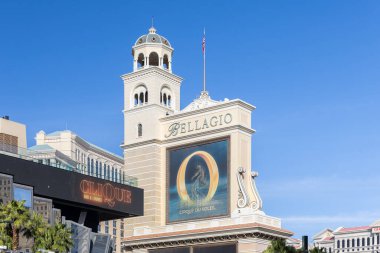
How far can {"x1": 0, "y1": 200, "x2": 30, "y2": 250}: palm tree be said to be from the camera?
185 feet

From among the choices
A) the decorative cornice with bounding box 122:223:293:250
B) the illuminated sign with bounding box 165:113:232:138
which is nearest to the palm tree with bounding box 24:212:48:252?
the decorative cornice with bounding box 122:223:293:250

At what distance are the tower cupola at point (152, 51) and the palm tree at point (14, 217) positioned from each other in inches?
2225

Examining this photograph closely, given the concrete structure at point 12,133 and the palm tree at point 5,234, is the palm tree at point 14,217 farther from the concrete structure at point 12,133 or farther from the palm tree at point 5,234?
the concrete structure at point 12,133

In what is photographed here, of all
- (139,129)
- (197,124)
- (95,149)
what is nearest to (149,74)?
(139,129)

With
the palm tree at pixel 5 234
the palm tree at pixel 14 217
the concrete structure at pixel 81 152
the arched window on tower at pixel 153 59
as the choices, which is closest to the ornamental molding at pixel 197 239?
the arched window on tower at pixel 153 59

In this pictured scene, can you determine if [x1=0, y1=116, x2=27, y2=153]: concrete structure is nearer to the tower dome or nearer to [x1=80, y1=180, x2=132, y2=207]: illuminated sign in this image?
[x1=80, y1=180, x2=132, y2=207]: illuminated sign

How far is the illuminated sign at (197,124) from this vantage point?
101312 mm

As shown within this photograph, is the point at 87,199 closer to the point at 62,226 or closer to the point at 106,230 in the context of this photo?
the point at 62,226

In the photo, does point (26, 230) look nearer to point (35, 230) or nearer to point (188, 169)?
point (35, 230)

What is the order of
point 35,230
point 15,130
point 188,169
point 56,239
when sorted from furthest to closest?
point 188,169, point 15,130, point 56,239, point 35,230

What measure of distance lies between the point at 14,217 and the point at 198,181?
4690cm

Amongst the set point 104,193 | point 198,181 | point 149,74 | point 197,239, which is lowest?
point 197,239

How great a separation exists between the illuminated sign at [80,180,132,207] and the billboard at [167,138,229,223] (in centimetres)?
2375

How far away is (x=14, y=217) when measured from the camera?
56.5m
